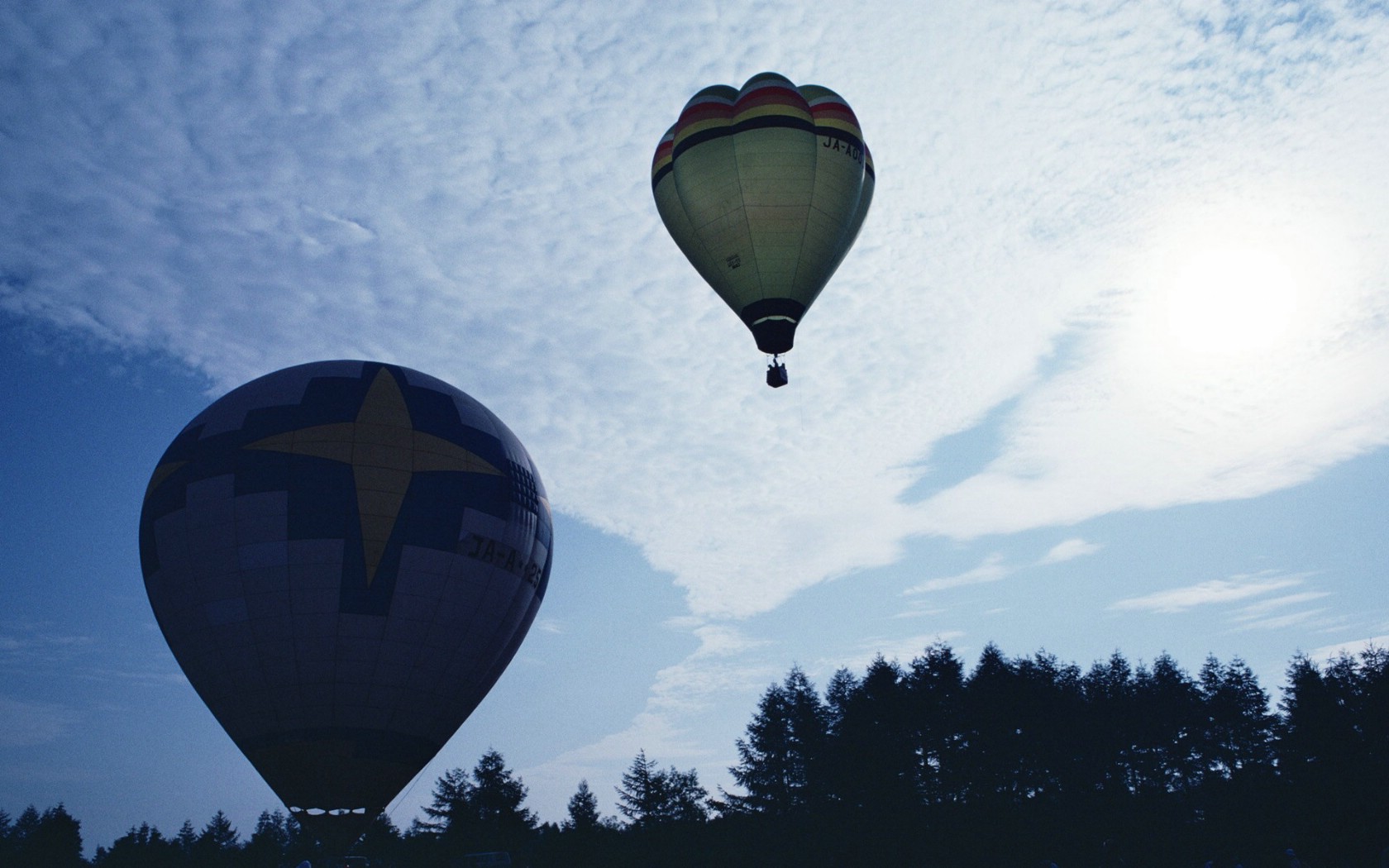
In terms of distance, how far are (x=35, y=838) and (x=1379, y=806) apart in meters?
106

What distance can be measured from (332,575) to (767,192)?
15.1m

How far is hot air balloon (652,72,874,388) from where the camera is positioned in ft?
87.6

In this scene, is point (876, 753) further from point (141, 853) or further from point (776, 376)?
point (141, 853)

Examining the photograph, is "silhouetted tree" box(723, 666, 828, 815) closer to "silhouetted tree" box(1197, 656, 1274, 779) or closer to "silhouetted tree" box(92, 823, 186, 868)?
"silhouetted tree" box(1197, 656, 1274, 779)

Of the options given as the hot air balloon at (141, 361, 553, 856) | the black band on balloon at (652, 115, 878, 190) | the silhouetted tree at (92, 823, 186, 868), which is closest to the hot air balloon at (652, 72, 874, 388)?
the black band on balloon at (652, 115, 878, 190)

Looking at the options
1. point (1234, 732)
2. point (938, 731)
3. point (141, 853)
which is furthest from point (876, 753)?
point (141, 853)

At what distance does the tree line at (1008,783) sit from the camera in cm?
4106

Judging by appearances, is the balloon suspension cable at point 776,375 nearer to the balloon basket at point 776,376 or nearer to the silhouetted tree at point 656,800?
the balloon basket at point 776,376

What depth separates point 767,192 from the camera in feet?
87.2

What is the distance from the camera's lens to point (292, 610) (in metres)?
22.4

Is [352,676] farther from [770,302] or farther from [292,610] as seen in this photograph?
[770,302]

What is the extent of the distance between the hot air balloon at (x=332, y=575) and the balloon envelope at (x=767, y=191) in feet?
28.9

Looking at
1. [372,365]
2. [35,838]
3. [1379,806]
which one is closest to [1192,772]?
[1379,806]

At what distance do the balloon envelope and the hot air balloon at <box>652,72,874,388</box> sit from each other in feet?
0.09
